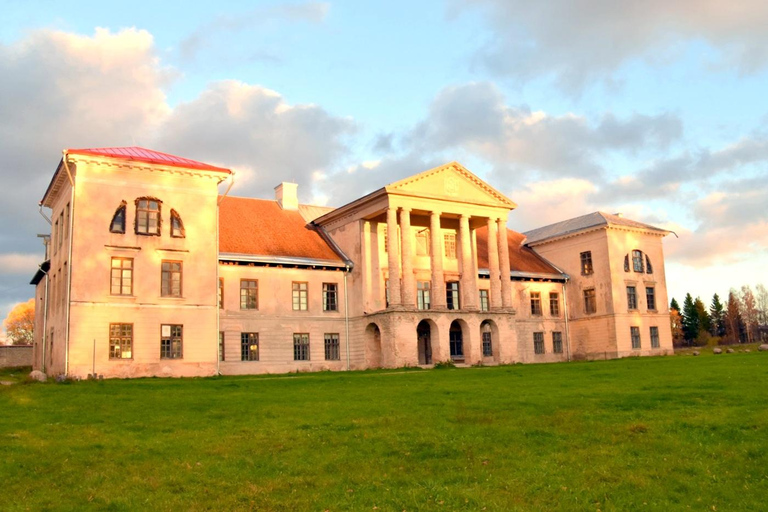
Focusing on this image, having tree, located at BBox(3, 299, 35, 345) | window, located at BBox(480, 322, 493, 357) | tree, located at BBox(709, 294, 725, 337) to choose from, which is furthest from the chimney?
tree, located at BBox(709, 294, 725, 337)

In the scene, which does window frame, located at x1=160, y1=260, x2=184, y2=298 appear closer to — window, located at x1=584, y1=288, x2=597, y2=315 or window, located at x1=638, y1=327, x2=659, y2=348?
window, located at x1=584, y1=288, x2=597, y2=315

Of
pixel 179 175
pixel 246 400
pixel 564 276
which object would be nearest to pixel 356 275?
pixel 179 175

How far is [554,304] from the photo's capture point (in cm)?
5853

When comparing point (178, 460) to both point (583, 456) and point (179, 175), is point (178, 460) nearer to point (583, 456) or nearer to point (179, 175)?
point (583, 456)

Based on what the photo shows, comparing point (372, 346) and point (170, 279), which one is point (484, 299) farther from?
point (170, 279)

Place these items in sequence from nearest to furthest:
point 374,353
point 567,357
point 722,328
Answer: point 374,353 → point 567,357 → point 722,328

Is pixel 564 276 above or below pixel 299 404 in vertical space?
above

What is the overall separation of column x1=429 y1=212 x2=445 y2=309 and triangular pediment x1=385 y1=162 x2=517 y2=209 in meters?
1.66

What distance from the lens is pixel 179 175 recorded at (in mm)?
38281

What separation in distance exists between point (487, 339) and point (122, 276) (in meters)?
27.3

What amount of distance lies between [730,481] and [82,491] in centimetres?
1085

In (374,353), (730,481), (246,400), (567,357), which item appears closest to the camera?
(730,481)

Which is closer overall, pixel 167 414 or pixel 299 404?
pixel 167 414

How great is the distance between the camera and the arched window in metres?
37.4
